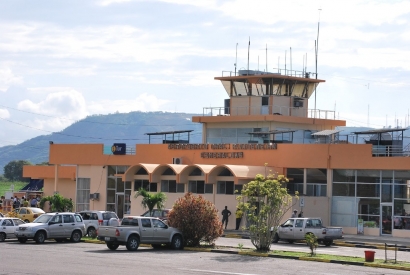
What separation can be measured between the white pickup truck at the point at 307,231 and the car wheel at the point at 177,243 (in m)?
6.06

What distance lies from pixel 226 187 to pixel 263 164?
2.94 metres

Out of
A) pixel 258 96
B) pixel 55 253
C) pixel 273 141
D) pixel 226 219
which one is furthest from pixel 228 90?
pixel 55 253

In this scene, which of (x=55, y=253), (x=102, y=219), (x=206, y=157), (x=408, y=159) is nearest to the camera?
(x=55, y=253)

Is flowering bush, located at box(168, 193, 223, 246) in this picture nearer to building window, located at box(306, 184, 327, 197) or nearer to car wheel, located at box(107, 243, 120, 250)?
car wheel, located at box(107, 243, 120, 250)

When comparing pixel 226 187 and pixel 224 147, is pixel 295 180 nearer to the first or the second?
pixel 226 187

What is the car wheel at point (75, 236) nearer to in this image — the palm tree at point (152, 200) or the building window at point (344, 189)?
the palm tree at point (152, 200)

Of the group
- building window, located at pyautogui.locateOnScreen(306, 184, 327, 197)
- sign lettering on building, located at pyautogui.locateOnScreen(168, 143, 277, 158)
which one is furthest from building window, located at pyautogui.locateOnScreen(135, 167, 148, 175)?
building window, located at pyautogui.locateOnScreen(306, 184, 327, 197)

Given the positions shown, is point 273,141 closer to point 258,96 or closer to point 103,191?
point 258,96

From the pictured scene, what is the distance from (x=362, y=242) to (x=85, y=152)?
25.6 metres

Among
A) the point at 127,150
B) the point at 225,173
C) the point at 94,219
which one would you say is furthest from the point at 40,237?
the point at 127,150

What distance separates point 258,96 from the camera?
61562mm

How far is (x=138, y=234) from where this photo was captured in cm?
3462

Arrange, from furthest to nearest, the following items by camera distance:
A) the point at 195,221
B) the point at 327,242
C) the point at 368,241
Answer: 1. the point at 368,241
2. the point at 327,242
3. the point at 195,221

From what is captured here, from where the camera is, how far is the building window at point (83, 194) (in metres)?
61.8
